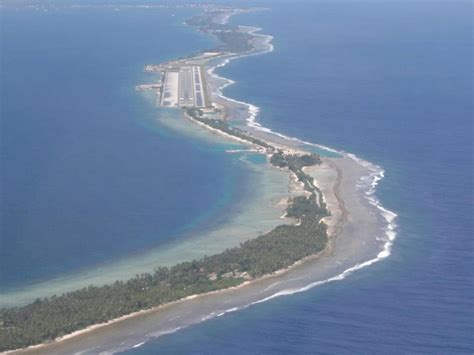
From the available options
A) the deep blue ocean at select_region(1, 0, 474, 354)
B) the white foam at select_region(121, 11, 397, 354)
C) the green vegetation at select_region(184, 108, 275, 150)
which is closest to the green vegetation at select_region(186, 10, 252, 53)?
the deep blue ocean at select_region(1, 0, 474, 354)

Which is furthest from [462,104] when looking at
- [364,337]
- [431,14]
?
[431,14]

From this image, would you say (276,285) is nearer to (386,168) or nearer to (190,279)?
→ (190,279)

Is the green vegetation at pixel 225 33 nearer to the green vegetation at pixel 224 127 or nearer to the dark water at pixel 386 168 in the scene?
the dark water at pixel 386 168

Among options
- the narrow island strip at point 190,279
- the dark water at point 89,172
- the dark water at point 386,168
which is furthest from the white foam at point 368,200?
the dark water at point 89,172

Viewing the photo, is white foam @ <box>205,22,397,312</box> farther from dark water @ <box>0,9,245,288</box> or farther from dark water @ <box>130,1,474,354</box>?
dark water @ <box>0,9,245,288</box>

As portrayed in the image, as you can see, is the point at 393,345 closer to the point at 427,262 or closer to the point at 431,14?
the point at 427,262
